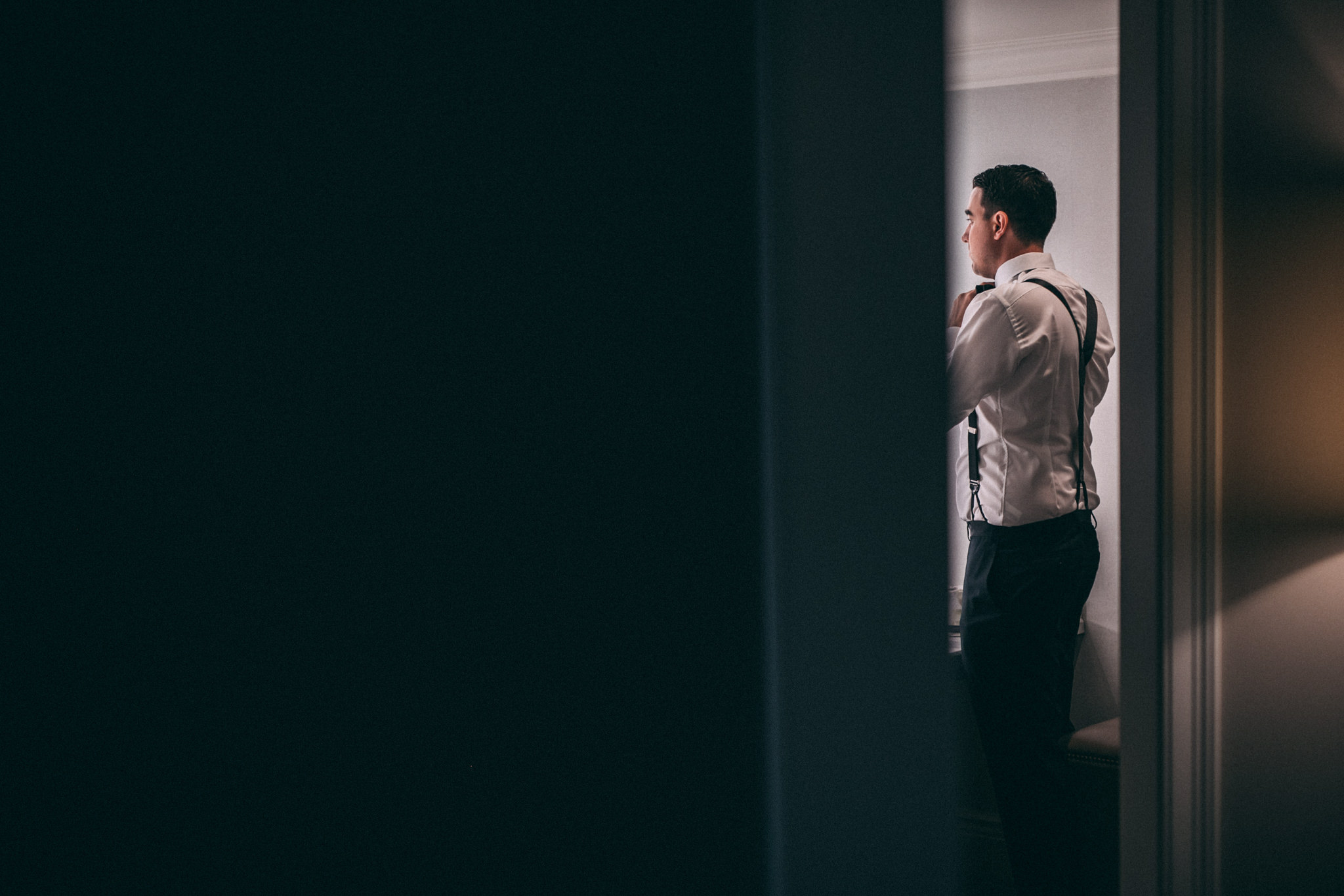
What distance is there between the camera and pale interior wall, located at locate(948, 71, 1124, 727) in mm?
2330

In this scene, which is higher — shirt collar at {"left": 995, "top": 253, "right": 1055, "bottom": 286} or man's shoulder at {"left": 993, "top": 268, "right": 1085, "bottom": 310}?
shirt collar at {"left": 995, "top": 253, "right": 1055, "bottom": 286}

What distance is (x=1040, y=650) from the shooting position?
4.80 feet

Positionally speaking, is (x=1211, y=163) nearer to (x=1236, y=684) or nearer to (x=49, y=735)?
(x=1236, y=684)

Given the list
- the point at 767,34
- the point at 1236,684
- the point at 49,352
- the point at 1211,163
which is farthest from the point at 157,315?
the point at 1236,684

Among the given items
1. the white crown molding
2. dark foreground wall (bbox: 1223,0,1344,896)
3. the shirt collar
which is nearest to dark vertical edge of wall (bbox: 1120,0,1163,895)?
dark foreground wall (bbox: 1223,0,1344,896)

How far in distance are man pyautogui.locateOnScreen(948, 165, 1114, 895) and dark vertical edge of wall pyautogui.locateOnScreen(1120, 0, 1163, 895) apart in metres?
0.42

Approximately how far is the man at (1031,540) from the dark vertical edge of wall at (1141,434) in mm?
425

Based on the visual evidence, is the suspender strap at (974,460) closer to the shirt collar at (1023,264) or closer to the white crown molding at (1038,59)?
the shirt collar at (1023,264)

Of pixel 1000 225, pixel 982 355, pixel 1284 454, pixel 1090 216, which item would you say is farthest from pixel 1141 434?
pixel 1090 216

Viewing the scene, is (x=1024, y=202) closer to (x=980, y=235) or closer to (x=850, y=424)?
(x=980, y=235)

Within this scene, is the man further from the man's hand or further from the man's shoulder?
the man's hand

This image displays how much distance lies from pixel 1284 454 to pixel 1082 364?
15.8 inches

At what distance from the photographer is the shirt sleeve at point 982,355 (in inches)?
55.5

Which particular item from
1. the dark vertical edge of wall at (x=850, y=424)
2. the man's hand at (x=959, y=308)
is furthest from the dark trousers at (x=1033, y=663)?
the dark vertical edge of wall at (x=850, y=424)
